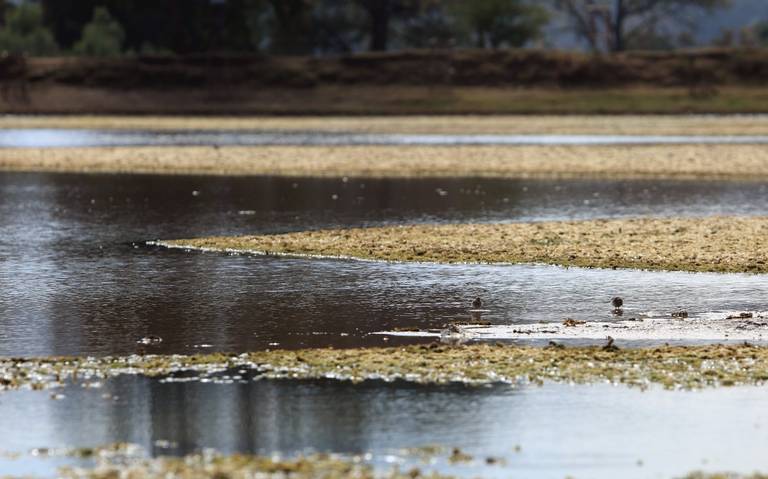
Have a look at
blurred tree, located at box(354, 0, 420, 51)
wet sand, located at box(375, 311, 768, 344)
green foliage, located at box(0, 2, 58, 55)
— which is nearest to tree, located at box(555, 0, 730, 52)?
blurred tree, located at box(354, 0, 420, 51)

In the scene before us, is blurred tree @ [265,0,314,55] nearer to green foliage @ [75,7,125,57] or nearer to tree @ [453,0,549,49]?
tree @ [453,0,549,49]

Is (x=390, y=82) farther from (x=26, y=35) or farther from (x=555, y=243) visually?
(x=555, y=243)

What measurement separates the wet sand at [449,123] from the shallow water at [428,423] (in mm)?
43149

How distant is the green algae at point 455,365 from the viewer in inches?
469

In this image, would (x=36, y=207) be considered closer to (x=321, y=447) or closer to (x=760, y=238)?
(x=760, y=238)

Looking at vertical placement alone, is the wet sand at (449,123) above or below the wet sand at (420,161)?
above

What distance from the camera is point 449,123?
209 feet

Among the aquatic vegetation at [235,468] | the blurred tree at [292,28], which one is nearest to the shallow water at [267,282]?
the aquatic vegetation at [235,468]

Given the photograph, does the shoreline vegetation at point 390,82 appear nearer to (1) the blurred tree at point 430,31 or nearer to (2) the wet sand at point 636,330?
(1) the blurred tree at point 430,31

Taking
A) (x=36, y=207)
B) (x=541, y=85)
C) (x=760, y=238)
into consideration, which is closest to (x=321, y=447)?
(x=760, y=238)

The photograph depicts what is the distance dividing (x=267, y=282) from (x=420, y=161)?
75.7 ft

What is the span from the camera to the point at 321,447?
32.4 feet

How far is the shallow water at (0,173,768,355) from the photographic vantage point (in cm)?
1443

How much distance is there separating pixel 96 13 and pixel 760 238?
80110mm
